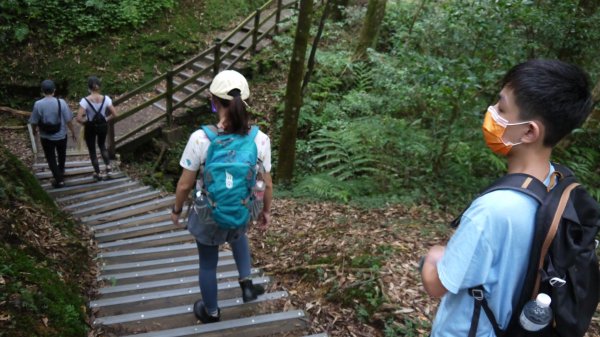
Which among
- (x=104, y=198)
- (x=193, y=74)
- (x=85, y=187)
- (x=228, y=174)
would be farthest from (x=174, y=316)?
(x=193, y=74)

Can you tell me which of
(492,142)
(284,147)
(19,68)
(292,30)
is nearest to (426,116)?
(284,147)

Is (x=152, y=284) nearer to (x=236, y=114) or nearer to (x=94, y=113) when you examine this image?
(x=236, y=114)

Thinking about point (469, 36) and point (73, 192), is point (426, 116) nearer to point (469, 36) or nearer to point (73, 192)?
point (469, 36)

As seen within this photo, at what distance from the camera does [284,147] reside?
8.05m

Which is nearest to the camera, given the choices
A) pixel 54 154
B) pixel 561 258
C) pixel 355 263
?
pixel 561 258

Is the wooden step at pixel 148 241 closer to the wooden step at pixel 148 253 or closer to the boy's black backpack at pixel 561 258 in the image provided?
the wooden step at pixel 148 253

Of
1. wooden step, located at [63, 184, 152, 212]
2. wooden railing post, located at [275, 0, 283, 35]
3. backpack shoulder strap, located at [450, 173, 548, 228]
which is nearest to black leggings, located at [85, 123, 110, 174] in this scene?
wooden step, located at [63, 184, 152, 212]

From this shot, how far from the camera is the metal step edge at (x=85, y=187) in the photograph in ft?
23.2

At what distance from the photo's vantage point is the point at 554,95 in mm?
1489

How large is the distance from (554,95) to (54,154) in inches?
291

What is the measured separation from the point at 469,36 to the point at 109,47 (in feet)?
33.4

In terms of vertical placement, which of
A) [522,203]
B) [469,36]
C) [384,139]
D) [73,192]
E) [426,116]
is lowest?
[73,192]

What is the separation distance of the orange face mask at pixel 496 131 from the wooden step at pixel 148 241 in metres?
4.64

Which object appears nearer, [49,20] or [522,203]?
[522,203]
